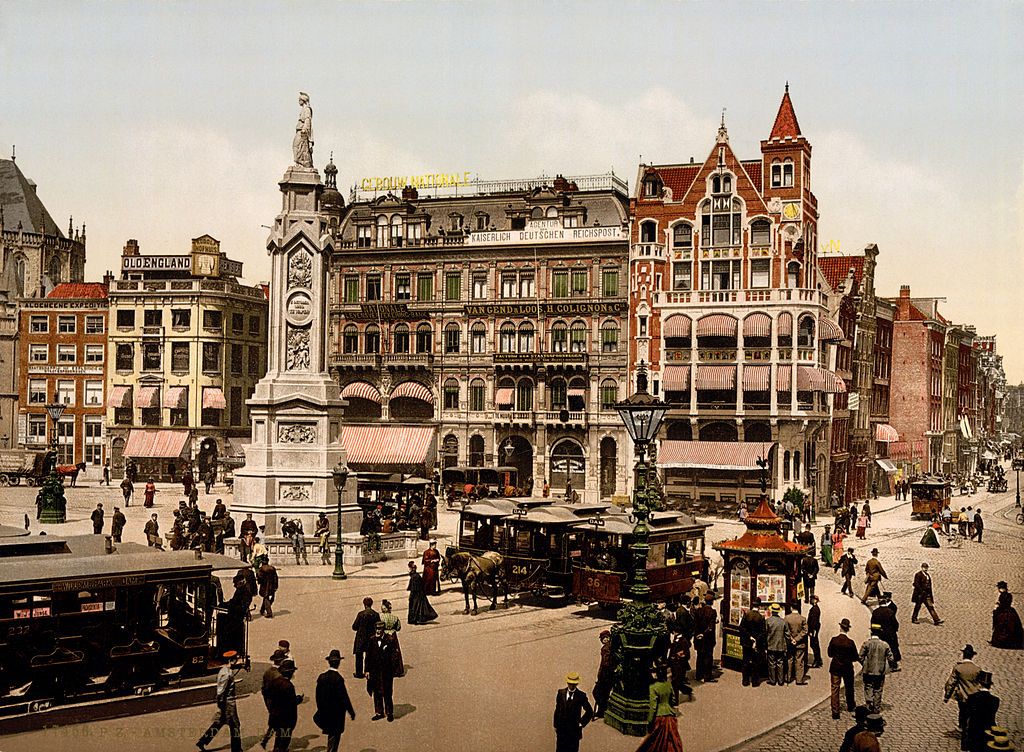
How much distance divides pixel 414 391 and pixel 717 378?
17.2 metres

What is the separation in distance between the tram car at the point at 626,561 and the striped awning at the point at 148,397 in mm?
32992

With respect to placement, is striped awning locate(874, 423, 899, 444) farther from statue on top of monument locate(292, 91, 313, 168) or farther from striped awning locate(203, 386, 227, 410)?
statue on top of monument locate(292, 91, 313, 168)

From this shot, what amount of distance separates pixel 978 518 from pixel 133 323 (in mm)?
43473

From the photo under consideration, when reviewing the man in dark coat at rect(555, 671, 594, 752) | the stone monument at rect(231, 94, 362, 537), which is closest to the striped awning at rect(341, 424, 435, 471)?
the stone monument at rect(231, 94, 362, 537)

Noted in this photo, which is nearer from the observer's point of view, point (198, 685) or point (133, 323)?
point (198, 685)

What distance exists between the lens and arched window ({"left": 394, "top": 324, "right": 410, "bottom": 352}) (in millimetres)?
58375

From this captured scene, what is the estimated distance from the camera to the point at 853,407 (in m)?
55.4

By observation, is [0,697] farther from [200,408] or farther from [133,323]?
[133,323]

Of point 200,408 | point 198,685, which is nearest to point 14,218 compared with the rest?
point 198,685

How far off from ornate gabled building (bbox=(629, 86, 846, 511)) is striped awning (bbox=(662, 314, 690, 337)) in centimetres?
6

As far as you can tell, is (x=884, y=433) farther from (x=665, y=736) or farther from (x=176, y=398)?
(x=665, y=736)

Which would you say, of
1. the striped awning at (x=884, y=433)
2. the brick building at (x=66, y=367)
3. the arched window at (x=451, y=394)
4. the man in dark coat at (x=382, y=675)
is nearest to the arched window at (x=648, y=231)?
the arched window at (x=451, y=394)

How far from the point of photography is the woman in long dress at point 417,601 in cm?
2267

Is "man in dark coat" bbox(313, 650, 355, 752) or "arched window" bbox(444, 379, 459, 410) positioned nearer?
"man in dark coat" bbox(313, 650, 355, 752)
